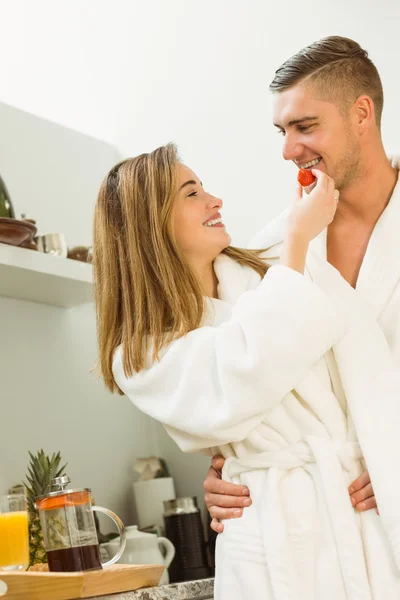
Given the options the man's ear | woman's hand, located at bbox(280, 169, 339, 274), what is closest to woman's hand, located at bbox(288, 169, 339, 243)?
woman's hand, located at bbox(280, 169, 339, 274)

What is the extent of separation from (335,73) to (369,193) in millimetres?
306

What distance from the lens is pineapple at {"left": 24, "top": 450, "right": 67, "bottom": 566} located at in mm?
2012

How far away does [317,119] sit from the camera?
6.10ft

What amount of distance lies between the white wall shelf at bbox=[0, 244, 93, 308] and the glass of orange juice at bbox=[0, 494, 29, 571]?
2.29ft

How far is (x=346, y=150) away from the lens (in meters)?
1.86

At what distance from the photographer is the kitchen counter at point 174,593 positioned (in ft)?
5.45

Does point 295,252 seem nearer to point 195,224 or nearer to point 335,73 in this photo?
point 195,224

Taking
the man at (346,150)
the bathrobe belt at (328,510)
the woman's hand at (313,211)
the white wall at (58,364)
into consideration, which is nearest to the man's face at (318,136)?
the man at (346,150)

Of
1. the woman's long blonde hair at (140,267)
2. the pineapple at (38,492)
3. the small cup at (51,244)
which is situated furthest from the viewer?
the small cup at (51,244)

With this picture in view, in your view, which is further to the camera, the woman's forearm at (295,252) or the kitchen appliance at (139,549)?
the kitchen appliance at (139,549)

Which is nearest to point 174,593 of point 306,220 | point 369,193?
point 306,220

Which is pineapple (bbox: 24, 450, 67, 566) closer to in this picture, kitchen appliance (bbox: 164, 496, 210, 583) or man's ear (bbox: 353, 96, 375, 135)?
kitchen appliance (bbox: 164, 496, 210, 583)

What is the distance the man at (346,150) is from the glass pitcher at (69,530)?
73 cm

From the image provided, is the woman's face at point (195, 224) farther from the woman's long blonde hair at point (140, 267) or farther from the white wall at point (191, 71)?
the white wall at point (191, 71)
